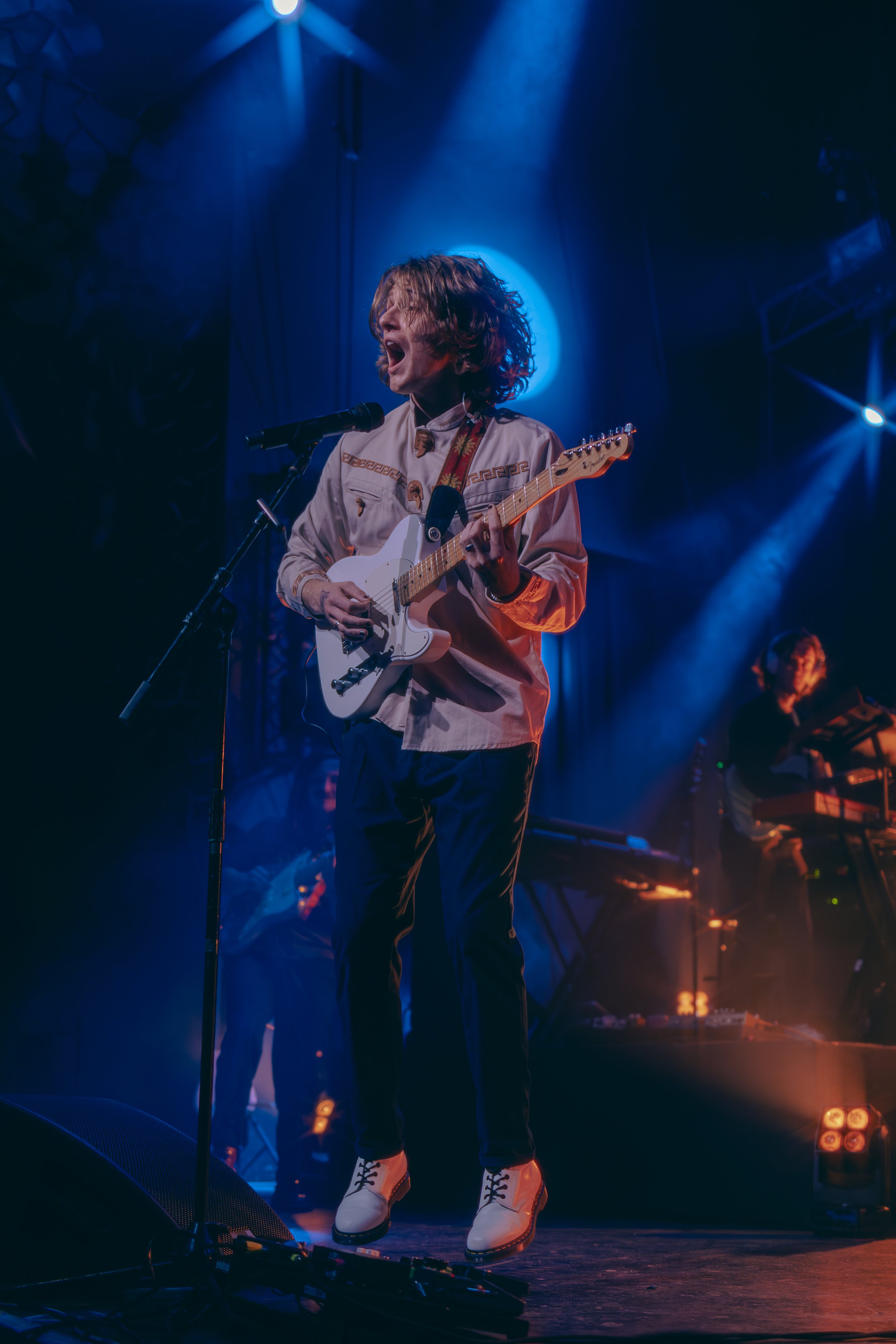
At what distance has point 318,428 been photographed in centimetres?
237

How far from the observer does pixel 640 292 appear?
7.66 m

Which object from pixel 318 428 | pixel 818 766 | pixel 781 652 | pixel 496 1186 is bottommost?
pixel 496 1186

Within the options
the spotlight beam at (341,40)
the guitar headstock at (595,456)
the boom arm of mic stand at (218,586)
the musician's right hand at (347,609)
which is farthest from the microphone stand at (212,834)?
the spotlight beam at (341,40)

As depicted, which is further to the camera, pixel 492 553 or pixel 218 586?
pixel 218 586

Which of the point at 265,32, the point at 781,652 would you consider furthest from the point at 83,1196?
the point at 265,32

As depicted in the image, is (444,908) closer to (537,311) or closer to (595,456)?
(595,456)

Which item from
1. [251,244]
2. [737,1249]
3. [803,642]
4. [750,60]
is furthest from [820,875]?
[750,60]

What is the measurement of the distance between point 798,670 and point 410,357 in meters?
3.97

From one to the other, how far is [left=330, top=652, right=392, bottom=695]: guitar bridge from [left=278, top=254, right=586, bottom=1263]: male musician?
60mm

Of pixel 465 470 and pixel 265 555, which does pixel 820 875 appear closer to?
pixel 265 555

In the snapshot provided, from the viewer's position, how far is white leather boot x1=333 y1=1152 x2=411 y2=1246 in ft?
6.68

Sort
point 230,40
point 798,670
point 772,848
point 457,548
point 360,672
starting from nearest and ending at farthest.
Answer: point 457,548, point 360,672, point 230,40, point 772,848, point 798,670

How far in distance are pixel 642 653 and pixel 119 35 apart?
608cm

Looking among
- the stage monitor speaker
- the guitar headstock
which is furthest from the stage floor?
the guitar headstock
